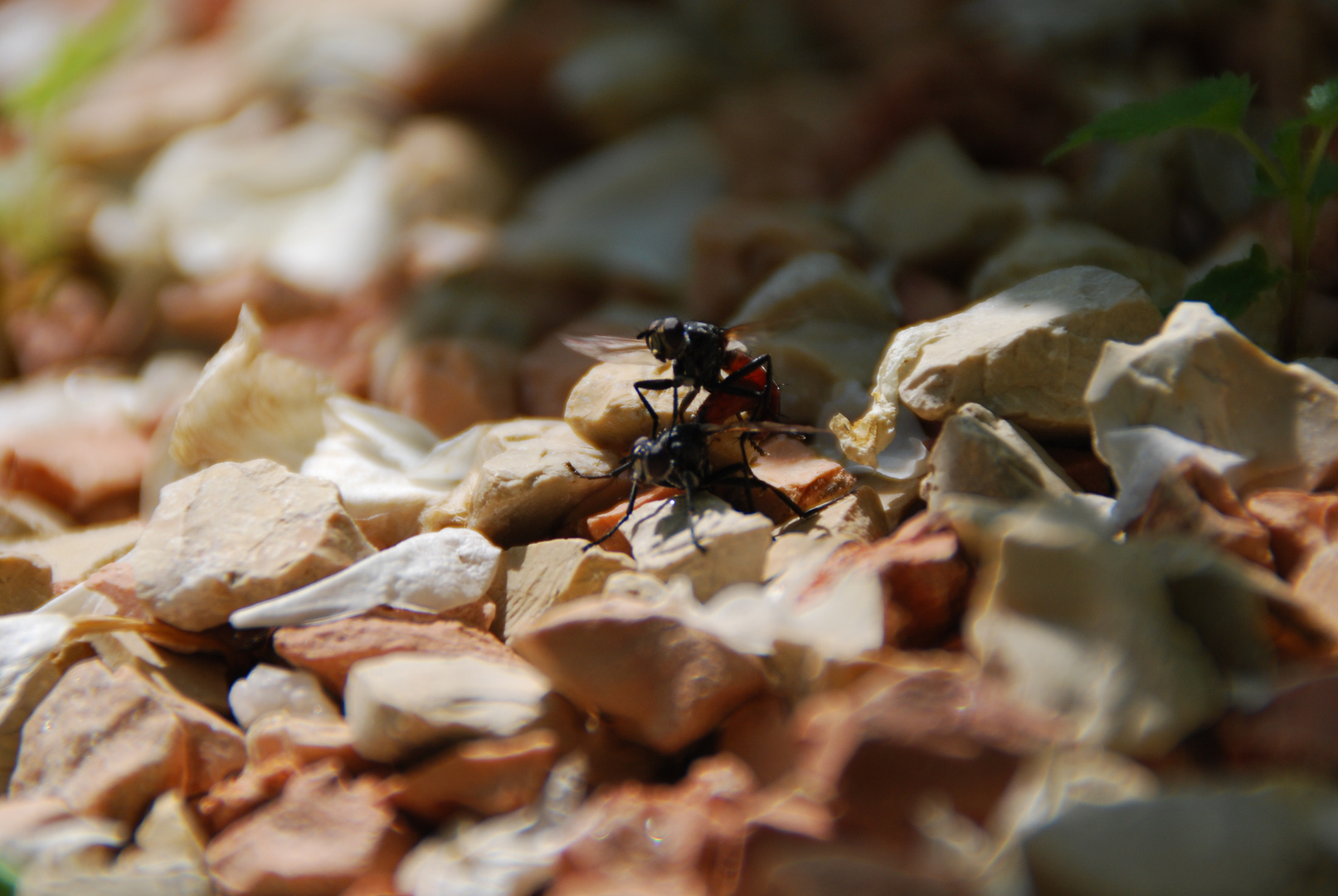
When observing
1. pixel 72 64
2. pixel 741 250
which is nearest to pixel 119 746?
pixel 741 250

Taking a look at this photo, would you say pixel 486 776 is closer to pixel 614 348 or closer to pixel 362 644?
pixel 362 644

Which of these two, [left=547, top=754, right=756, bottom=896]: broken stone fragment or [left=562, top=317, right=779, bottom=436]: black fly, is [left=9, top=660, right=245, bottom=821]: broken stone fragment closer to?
[left=547, top=754, right=756, bottom=896]: broken stone fragment

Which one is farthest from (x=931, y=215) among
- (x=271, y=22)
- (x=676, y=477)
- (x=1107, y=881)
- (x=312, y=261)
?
(x=271, y=22)

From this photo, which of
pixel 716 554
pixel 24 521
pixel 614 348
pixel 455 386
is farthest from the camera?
pixel 455 386

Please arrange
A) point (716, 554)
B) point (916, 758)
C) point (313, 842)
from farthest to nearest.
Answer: point (716, 554) < point (313, 842) < point (916, 758)

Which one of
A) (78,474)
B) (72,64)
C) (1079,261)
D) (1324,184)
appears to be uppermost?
(72,64)

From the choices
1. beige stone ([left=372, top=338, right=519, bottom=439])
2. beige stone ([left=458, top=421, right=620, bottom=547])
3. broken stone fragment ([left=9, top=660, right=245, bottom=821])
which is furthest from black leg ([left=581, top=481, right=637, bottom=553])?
beige stone ([left=372, top=338, right=519, bottom=439])

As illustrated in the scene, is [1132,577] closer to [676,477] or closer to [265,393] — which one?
→ [676,477]

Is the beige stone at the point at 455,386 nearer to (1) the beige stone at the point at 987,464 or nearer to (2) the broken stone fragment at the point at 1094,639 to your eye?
(1) the beige stone at the point at 987,464
